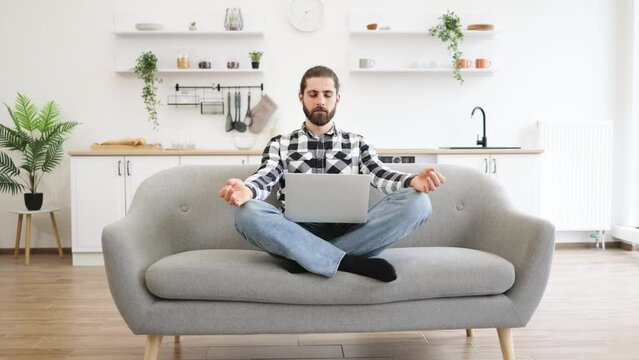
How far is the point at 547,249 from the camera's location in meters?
1.95

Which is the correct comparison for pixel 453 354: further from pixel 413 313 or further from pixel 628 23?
pixel 628 23

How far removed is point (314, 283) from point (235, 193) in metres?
0.41

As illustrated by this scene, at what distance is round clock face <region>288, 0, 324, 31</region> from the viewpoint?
4758mm

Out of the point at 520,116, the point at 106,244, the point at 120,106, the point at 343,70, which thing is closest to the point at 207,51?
the point at 120,106

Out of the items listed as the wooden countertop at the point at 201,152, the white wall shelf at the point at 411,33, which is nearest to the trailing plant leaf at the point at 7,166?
the wooden countertop at the point at 201,152

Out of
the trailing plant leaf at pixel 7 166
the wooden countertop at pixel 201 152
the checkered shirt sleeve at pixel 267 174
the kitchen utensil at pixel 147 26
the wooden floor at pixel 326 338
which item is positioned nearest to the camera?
the checkered shirt sleeve at pixel 267 174

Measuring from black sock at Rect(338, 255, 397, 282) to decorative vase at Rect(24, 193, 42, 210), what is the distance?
3.29m

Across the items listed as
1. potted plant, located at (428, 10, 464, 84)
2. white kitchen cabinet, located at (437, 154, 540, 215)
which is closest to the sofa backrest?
Result: white kitchen cabinet, located at (437, 154, 540, 215)

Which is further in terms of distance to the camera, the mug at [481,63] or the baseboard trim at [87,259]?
the mug at [481,63]

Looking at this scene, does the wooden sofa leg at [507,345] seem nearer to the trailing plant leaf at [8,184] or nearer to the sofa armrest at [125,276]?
the sofa armrest at [125,276]

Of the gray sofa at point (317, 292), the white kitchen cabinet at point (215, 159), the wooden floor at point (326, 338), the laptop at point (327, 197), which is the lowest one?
the wooden floor at point (326, 338)

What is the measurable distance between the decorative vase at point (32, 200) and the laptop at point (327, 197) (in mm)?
3112

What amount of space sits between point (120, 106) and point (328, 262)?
3.47m

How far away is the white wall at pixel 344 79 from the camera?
471 cm
